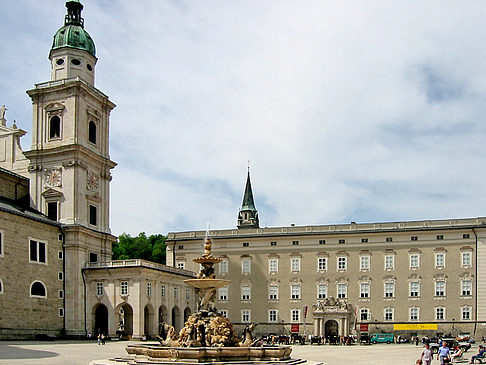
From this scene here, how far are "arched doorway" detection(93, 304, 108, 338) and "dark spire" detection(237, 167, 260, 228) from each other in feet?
192

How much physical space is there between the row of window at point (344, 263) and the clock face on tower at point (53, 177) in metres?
17.9

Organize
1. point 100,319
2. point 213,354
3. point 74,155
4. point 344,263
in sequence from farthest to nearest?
point 344,263 < point 100,319 < point 74,155 < point 213,354

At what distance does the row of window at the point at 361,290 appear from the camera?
64.7 meters

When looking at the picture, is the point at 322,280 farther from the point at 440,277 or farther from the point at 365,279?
the point at 440,277

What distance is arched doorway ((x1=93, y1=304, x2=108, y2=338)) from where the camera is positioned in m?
59.7

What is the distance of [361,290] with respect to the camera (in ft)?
223

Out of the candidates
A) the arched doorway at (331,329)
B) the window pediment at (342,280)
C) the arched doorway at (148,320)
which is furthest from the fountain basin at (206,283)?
the window pediment at (342,280)

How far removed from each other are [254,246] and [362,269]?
11329mm

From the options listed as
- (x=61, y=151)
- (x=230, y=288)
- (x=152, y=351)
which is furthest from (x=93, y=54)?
(x=152, y=351)

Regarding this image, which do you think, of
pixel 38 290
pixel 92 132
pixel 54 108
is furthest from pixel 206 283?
pixel 92 132

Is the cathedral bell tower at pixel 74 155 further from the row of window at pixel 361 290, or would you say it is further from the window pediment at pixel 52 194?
the row of window at pixel 361 290

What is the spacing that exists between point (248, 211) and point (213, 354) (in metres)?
95.3

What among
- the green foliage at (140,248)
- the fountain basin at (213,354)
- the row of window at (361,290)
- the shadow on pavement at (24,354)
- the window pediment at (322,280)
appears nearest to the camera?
the fountain basin at (213,354)

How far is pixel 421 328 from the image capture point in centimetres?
6475
